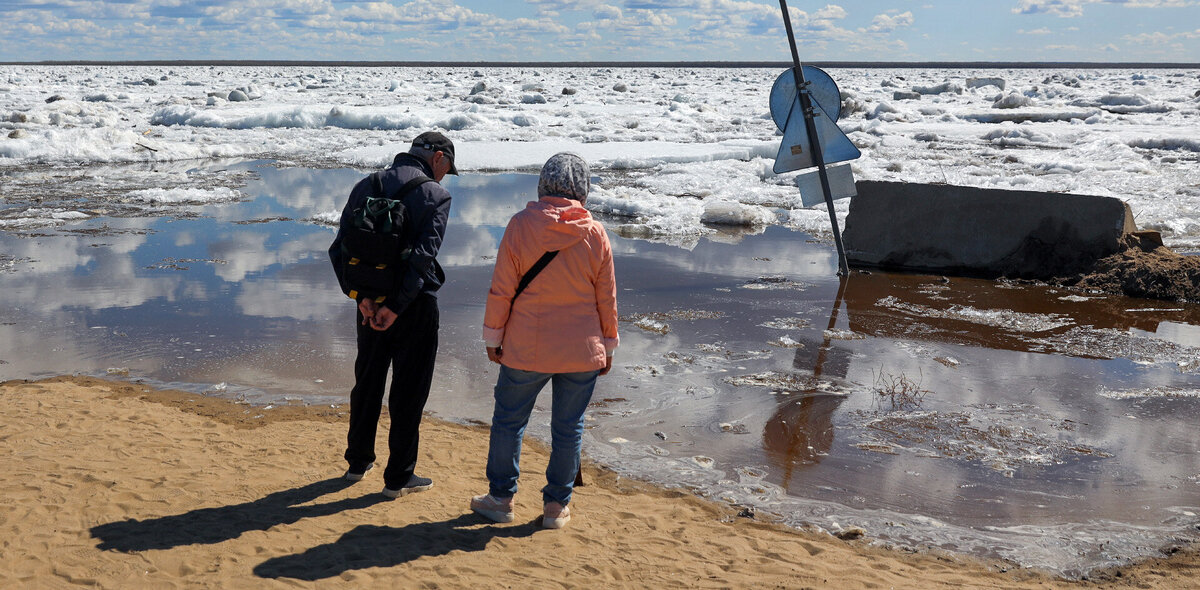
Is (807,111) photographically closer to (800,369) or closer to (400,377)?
(800,369)

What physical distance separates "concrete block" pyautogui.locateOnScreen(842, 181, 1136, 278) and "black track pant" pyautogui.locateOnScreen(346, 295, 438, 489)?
6716mm

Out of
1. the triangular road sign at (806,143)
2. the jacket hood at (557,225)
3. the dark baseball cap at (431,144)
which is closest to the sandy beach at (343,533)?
the jacket hood at (557,225)

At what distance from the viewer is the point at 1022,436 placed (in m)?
5.14

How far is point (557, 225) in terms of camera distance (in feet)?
12.0

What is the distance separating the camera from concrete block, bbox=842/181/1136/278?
357 inches

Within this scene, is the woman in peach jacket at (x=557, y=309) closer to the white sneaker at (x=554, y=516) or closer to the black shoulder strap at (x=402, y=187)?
the white sneaker at (x=554, y=516)

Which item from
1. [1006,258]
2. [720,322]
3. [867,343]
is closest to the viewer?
[867,343]

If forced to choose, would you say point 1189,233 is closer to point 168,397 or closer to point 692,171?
point 692,171

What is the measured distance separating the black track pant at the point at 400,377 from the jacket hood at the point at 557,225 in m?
0.72

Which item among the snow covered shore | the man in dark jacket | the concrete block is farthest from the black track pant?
the snow covered shore

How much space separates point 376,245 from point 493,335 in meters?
0.61

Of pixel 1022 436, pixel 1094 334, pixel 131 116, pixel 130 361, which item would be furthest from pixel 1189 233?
pixel 131 116

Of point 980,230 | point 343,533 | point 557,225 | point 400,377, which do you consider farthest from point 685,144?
point 343,533

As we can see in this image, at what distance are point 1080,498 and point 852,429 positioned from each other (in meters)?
1.20
